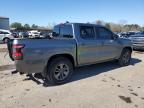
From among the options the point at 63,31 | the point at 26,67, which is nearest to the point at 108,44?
the point at 63,31

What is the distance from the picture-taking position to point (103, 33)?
7.09 meters

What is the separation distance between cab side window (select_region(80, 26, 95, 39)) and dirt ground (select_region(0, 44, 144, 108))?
1.46m

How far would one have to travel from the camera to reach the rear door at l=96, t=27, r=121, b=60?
6973mm

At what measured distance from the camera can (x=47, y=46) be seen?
5129 millimetres

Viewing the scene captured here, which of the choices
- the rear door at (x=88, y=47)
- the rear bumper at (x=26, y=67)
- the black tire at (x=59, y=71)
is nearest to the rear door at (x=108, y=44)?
the rear door at (x=88, y=47)

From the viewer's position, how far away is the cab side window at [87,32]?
20.5 feet

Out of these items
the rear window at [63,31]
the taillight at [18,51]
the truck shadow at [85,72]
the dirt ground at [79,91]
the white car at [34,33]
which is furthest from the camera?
the white car at [34,33]

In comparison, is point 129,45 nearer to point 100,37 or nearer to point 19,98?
point 100,37

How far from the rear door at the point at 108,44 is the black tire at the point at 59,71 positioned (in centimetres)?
182

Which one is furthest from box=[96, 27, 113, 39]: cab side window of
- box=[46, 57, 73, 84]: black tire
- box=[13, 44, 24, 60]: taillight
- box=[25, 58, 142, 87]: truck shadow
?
box=[13, 44, 24, 60]: taillight

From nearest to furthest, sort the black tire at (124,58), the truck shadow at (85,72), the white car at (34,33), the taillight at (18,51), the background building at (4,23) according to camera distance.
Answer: the taillight at (18,51) < the truck shadow at (85,72) < the white car at (34,33) < the black tire at (124,58) < the background building at (4,23)

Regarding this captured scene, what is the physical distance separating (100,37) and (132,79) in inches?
77.5

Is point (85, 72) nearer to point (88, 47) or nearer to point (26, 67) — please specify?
point (88, 47)

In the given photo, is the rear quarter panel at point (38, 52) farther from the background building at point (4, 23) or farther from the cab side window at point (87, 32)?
the background building at point (4, 23)
